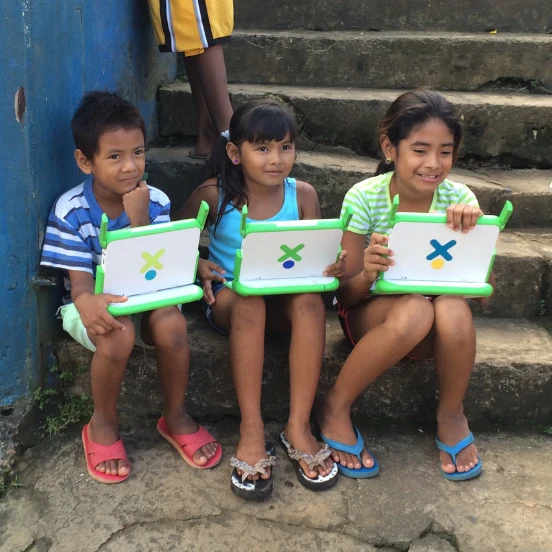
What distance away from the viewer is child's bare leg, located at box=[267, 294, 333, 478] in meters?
1.82

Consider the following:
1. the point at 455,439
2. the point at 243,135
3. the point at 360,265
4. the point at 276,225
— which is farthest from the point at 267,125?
the point at 455,439

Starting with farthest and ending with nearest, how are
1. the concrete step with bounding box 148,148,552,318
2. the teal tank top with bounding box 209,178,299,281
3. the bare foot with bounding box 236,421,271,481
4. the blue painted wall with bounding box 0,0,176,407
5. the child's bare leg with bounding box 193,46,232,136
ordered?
the child's bare leg with bounding box 193,46,232,136, the concrete step with bounding box 148,148,552,318, the teal tank top with bounding box 209,178,299,281, the bare foot with bounding box 236,421,271,481, the blue painted wall with bounding box 0,0,176,407

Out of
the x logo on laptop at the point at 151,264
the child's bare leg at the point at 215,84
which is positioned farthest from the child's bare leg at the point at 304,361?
the child's bare leg at the point at 215,84

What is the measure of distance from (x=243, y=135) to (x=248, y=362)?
70cm

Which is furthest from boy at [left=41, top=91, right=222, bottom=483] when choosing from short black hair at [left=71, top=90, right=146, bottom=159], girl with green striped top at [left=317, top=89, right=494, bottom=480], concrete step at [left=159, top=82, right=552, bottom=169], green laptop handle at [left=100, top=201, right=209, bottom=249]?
concrete step at [left=159, top=82, right=552, bottom=169]

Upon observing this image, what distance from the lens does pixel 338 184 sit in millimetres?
2543

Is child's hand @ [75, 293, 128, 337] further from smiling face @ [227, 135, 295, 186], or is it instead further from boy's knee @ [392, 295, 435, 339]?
boy's knee @ [392, 295, 435, 339]

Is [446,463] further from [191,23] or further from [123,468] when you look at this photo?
[191,23]

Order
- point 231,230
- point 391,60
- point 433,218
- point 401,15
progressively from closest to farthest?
1. point 433,218
2. point 231,230
3. point 391,60
4. point 401,15

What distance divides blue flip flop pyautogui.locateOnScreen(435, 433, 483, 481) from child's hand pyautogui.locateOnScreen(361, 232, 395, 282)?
587mm

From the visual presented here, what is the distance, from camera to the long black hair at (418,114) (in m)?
1.83

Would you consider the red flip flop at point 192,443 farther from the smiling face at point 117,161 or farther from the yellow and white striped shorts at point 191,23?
the yellow and white striped shorts at point 191,23

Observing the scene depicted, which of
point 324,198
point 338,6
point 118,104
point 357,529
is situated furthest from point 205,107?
point 357,529

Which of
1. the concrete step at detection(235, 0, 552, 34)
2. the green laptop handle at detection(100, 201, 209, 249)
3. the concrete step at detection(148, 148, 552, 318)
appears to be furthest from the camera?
the concrete step at detection(235, 0, 552, 34)
